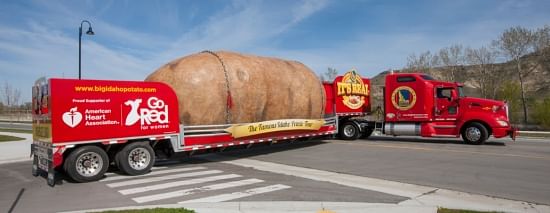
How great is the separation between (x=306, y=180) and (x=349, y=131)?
38.2 feet

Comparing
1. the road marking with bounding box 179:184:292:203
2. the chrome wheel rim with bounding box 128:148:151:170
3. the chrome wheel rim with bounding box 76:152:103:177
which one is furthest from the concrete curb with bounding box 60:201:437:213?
the chrome wheel rim with bounding box 128:148:151:170

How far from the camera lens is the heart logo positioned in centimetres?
970

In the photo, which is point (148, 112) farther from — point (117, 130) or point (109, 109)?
point (109, 109)

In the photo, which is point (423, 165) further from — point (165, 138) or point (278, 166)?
point (165, 138)

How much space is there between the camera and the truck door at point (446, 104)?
18.6 metres

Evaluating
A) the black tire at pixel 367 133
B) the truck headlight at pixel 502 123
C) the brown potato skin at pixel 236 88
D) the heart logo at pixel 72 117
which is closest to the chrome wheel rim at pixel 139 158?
the brown potato skin at pixel 236 88

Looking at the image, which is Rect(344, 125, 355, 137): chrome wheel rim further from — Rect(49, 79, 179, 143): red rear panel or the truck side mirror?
Rect(49, 79, 179, 143): red rear panel

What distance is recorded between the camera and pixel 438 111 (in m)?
19.0

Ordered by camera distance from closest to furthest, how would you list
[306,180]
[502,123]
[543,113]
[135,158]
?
[306,180], [135,158], [502,123], [543,113]

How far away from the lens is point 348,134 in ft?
69.7

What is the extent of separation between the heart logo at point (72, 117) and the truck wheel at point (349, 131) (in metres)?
13.9

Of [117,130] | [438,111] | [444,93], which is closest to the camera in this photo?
[117,130]

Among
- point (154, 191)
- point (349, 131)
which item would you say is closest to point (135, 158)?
point (154, 191)

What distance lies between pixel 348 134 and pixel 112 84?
13.3 m
